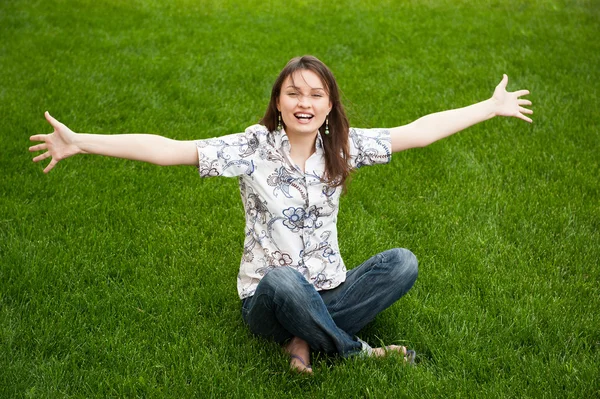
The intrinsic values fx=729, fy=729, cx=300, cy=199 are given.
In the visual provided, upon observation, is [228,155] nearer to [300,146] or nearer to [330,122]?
[300,146]

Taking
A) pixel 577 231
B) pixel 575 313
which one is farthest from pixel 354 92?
pixel 575 313

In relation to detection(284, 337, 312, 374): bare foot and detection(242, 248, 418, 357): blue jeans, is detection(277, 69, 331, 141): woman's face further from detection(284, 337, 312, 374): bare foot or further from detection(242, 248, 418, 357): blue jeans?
detection(284, 337, 312, 374): bare foot

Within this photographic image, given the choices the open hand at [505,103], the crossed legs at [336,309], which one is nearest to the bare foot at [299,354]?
the crossed legs at [336,309]

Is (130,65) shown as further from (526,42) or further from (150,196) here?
(526,42)

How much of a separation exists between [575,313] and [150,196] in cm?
271

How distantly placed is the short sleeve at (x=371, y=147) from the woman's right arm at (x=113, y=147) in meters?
0.74

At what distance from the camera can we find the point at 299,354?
3250mm

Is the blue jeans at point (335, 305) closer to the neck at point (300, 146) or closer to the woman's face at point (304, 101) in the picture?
the neck at point (300, 146)

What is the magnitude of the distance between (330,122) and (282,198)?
44 cm

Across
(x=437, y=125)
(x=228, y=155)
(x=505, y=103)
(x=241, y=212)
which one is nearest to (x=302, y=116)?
(x=228, y=155)

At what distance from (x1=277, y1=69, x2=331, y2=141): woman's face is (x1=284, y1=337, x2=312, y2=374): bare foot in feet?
3.11

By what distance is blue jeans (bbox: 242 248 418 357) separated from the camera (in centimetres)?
305

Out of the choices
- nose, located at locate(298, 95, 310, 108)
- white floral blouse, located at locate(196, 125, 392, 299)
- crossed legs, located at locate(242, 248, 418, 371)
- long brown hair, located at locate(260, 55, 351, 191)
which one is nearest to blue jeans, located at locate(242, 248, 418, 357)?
crossed legs, located at locate(242, 248, 418, 371)

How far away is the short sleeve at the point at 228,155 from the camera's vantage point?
3.08 metres
